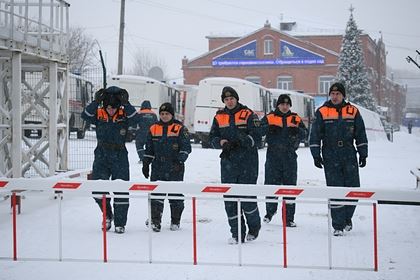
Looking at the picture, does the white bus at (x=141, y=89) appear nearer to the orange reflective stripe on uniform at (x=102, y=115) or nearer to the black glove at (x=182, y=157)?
the orange reflective stripe on uniform at (x=102, y=115)

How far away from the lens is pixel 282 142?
9.51 m

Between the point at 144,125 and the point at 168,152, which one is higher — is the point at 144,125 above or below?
above

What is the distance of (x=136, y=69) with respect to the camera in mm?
104375

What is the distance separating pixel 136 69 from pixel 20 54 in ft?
308

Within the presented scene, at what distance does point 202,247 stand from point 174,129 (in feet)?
6.32

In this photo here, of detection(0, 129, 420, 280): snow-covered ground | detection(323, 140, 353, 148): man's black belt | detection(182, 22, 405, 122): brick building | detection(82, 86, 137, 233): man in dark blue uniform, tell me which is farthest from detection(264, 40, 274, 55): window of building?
detection(323, 140, 353, 148): man's black belt

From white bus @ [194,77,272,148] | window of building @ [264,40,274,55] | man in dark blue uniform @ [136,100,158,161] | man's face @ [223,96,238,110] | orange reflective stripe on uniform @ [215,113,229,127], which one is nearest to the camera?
man's face @ [223,96,238,110]

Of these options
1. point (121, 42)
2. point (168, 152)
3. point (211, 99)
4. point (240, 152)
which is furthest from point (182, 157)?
point (121, 42)

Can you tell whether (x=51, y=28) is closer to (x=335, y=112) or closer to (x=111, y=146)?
(x=111, y=146)

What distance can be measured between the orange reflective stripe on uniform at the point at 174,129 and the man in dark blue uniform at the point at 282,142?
125 centimetres

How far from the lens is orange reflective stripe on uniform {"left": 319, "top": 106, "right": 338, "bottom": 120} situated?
29.1 ft

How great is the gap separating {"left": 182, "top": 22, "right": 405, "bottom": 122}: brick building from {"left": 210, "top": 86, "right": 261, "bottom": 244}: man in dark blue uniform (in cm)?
6728

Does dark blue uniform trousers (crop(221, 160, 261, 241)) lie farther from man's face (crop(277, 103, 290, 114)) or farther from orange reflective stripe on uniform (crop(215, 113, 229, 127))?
man's face (crop(277, 103, 290, 114))

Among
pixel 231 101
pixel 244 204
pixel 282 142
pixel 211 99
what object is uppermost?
pixel 211 99
